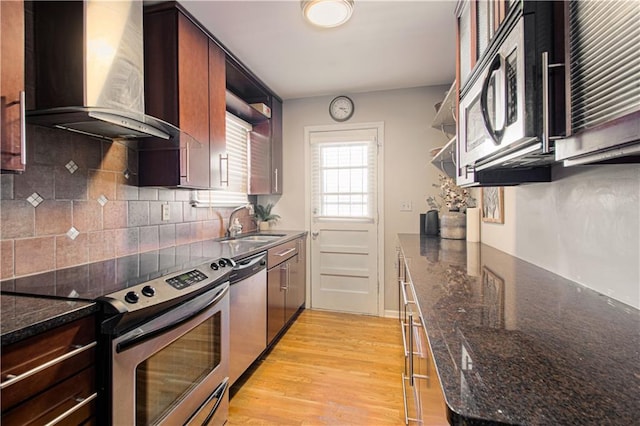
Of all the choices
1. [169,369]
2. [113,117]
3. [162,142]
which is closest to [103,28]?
[113,117]

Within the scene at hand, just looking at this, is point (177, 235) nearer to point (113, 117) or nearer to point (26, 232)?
point (26, 232)

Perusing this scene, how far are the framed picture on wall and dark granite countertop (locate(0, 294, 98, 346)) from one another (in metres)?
2.22

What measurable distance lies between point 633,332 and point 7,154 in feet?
6.49

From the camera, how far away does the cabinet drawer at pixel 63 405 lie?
0.79 meters

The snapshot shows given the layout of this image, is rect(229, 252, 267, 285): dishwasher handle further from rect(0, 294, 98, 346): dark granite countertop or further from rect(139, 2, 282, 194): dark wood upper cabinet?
rect(0, 294, 98, 346): dark granite countertop

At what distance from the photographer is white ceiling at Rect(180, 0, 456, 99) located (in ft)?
6.43

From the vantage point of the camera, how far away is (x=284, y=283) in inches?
112

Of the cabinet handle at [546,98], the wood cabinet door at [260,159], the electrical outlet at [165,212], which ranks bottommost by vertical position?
the electrical outlet at [165,212]

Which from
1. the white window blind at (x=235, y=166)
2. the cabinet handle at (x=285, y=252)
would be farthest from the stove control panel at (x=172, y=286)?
the white window blind at (x=235, y=166)

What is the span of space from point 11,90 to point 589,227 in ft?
7.14

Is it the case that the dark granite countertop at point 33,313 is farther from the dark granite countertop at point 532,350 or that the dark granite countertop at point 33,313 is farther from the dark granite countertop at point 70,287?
the dark granite countertop at point 532,350

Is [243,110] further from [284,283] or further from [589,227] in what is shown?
[589,227]

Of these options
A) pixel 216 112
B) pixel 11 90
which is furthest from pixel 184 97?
pixel 11 90

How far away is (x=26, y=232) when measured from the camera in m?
1.36
